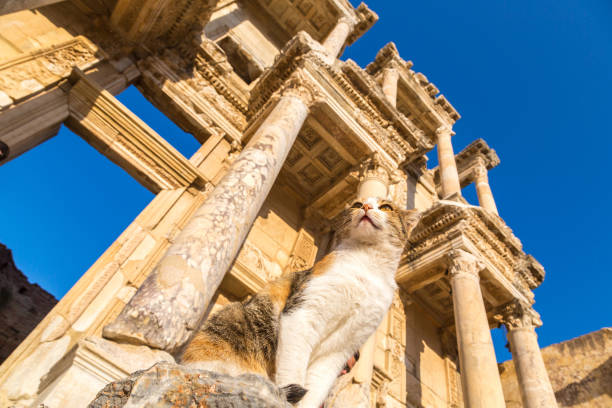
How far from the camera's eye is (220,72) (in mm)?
9242

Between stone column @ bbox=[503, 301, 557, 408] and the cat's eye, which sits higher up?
stone column @ bbox=[503, 301, 557, 408]

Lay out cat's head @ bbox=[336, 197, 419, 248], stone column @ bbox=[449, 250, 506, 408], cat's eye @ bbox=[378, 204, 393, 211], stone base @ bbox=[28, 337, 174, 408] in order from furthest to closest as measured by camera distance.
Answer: stone column @ bbox=[449, 250, 506, 408]
cat's eye @ bbox=[378, 204, 393, 211]
cat's head @ bbox=[336, 197, 419, 248]
stone base @ bbox=[28, 337, 174, 408]

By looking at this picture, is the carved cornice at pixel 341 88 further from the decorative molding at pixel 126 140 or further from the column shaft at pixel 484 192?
the column shaft at pixel 484 192

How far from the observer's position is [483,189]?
15.7m

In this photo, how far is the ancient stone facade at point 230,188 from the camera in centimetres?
374

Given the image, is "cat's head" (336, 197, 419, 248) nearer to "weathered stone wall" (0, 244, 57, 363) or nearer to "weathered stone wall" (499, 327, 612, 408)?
"weathered stone wall" (499, 327, 612, 408)

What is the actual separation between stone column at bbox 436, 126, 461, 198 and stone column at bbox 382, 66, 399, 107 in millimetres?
3093

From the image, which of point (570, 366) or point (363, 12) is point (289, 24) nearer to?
point (363, 12)

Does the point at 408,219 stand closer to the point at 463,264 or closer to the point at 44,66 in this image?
the point at 44,66

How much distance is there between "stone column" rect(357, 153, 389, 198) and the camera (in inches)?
311

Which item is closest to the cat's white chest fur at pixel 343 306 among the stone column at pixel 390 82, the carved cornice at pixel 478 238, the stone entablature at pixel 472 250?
the stone entablature at pixel 472 250

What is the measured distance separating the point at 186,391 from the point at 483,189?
55.3 ft

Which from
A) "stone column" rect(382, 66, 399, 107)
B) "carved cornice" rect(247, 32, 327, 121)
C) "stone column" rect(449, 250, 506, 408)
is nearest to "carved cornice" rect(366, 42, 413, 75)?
"stone column" rect(382, 66, 399, 107)

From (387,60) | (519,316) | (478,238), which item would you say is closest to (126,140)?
(478,238)
